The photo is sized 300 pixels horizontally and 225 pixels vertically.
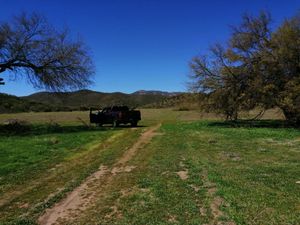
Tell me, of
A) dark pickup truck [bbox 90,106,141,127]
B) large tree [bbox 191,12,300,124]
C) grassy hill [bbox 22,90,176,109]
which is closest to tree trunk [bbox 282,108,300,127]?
large tree [bbox 191,12,300,124]

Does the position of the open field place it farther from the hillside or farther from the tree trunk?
the hillside

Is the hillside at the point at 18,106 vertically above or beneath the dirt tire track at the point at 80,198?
above

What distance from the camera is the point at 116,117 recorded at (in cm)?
3231

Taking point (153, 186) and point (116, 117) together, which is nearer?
point (153, 186)

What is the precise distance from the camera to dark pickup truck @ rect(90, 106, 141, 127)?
32312 mm

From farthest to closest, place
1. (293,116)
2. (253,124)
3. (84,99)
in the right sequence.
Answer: (84,99)
(253,124)
(293,116)

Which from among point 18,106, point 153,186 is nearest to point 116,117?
point 153,186

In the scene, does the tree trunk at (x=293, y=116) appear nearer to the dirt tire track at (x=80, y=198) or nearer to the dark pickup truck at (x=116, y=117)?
the dark pickup truck at (x=116, y=117)

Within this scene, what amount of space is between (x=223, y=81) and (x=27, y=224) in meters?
24.5

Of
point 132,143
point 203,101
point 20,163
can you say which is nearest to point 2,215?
point 20,163

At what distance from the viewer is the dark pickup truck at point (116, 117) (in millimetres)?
32312

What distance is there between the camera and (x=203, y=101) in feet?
100

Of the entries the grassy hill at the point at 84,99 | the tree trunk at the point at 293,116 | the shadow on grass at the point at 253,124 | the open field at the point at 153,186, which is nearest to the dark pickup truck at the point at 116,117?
A: the grassy hill at the point at 84,99

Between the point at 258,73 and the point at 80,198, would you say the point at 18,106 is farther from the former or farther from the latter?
the point at 80,198
